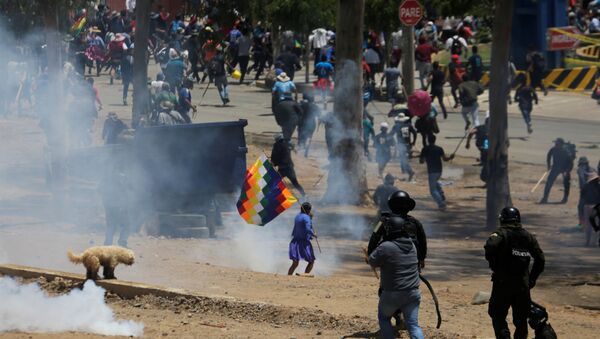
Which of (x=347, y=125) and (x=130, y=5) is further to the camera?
(x=130, y=5)

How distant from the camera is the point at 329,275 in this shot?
50.6 ft

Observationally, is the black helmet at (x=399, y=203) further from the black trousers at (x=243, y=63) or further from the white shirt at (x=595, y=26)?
the white shirt at (x=595, y=26)

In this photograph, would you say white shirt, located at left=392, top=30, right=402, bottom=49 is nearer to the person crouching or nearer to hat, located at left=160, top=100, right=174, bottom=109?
hat, located at left=160, top=100, right=174, bottom=109

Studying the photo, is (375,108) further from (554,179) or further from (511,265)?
(511,265)

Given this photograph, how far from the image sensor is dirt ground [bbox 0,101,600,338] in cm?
1123

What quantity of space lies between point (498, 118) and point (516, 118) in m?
11.5

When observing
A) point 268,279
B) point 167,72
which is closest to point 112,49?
point 167,72

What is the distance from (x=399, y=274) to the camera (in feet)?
29.6

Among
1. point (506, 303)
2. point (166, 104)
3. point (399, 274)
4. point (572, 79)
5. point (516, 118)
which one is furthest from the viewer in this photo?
point (572, 79)

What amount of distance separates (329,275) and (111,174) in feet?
10.8

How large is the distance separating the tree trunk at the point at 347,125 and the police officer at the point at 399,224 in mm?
10620

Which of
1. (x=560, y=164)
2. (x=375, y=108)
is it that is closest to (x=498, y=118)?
(x=560, y=164)

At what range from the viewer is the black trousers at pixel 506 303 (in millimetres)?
9547

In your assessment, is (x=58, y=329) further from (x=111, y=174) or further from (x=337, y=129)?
(x=337, y=129)
